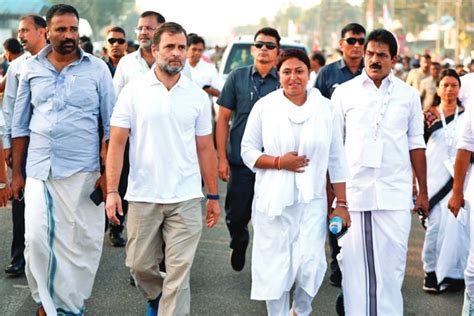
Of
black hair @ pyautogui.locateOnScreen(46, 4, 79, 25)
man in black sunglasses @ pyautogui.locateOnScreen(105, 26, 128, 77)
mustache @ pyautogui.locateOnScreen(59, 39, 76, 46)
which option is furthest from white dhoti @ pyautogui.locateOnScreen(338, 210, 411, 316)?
man in black sunglasses @ pyautogui.locateOnScreen(105, 26, 128, 77)

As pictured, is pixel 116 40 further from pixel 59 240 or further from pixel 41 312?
pixel 41 312

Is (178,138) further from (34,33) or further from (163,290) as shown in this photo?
(34,33)

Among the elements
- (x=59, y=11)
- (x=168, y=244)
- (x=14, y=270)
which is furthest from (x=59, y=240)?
(x=14, y=270)

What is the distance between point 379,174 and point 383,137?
0.84ft

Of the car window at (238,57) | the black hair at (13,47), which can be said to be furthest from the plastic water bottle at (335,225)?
the car window at (238,57)

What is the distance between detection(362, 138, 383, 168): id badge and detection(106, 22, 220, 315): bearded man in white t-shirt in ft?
3.67

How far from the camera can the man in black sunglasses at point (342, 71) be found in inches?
312

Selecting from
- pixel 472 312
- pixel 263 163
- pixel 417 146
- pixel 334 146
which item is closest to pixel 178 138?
pixel 263 163

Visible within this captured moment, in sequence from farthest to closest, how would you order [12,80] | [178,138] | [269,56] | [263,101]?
[269,56] < [12,80] < [263,101] < [178,138]

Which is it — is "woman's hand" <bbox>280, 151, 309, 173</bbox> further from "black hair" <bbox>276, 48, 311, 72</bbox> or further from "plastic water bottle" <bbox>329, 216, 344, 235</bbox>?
"black hair" <bbox>276, 48, 311, 72</bbox>

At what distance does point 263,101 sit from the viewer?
20.7 ft

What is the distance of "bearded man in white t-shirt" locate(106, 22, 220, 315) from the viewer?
5.86 m

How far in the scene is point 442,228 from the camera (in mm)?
8125

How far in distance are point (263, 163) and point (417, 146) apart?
112 centimetres
